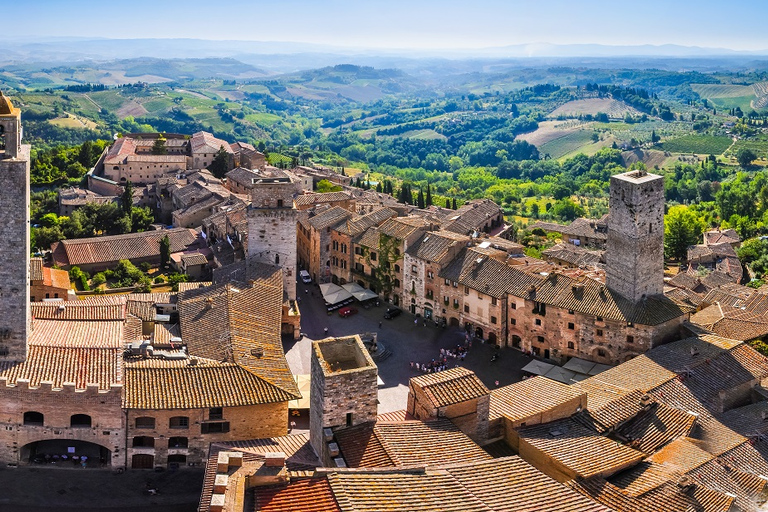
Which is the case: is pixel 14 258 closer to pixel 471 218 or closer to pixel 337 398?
pixel 337 398

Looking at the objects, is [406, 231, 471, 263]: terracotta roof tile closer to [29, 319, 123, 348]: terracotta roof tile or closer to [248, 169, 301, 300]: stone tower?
[248, 169, 301, 300]: stone tower

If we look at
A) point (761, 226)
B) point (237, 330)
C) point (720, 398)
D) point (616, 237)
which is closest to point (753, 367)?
point (720, 398)

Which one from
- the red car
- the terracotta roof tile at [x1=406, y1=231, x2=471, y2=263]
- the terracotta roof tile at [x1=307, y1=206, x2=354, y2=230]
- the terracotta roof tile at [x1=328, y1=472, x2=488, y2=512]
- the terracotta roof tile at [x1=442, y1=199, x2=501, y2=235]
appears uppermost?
the terracotta roof tile at [x1=307, y1=206, x2=354, y2=230]

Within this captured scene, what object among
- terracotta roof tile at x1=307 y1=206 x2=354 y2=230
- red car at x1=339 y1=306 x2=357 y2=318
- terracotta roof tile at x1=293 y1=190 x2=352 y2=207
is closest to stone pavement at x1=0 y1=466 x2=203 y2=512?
red car at x1=339 y1=306 x2=357 y2=318

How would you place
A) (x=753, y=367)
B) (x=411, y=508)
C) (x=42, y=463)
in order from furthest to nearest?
1. (x=753, y=367)
2. (x=42, y=463)
3. (x=411, y=508)

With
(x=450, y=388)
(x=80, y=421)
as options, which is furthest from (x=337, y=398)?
(x=80, y=421)

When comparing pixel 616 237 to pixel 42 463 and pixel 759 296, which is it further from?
pixel 42 463

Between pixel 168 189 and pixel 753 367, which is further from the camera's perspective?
pixel 168 189
